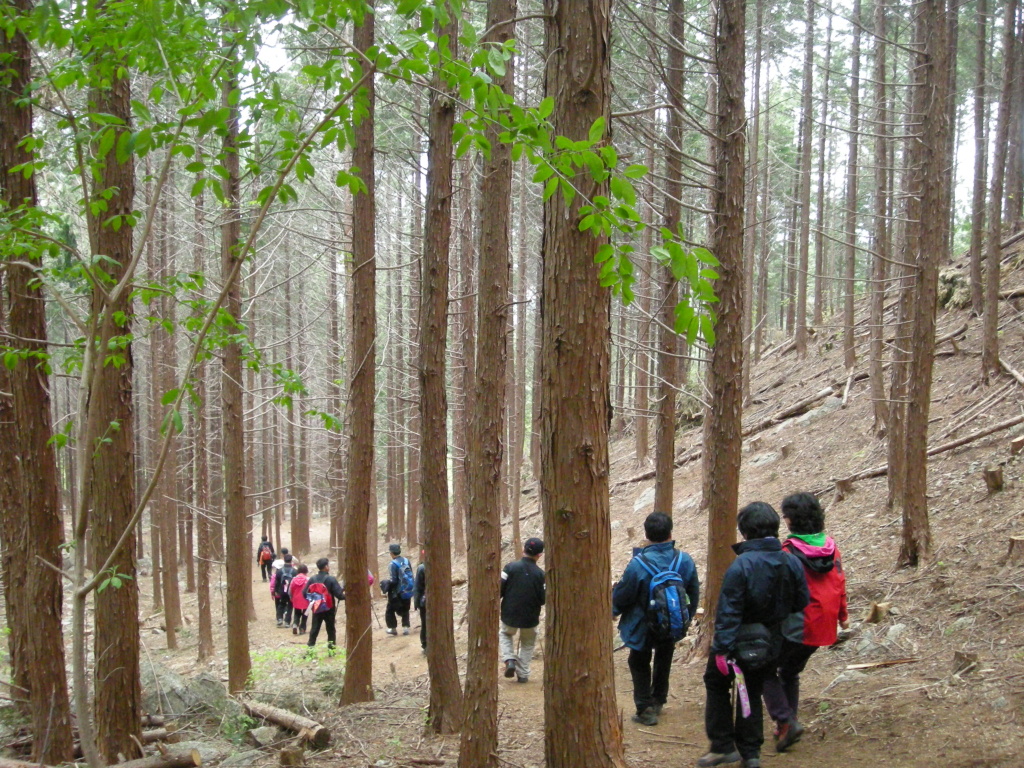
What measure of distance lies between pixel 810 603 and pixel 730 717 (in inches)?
38.5

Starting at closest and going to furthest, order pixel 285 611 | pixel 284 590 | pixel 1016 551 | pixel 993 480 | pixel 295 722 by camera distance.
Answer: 1. pixel 295 722
2. pixel 1016 551
3. pixel 993 480
4. pixel 284 590
5. pixel 285 611

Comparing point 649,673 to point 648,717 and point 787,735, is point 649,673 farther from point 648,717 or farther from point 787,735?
point 787,735

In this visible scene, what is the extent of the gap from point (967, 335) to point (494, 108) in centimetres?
1507

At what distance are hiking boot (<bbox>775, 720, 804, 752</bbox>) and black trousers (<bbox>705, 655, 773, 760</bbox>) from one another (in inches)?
13.3

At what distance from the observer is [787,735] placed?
17.1 feet

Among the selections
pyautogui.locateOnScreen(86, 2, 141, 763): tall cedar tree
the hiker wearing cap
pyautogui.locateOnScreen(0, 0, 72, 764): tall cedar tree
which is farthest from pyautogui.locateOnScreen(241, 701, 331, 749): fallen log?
the hiker wearing cap

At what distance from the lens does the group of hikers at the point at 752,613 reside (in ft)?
15.6

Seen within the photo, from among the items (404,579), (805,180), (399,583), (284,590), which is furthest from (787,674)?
(805,180)

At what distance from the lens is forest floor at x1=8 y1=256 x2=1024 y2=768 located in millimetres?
5184

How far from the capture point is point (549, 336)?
11.9ft

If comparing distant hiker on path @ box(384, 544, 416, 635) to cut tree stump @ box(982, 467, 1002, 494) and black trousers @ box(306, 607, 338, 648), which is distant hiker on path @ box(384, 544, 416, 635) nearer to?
black trousers @ box(306, 607, 338, 648)

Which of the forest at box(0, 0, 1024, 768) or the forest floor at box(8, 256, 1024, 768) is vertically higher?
the forest at box(0, 0, 1024, 768)

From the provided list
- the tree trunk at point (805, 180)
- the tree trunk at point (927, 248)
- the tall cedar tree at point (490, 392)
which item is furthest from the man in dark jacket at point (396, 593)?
the tree trunk at point (805, 180)

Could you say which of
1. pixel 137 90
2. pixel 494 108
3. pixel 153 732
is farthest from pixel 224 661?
pixel 494 108
